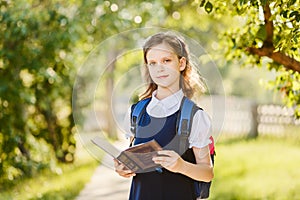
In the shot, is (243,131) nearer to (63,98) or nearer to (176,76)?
(63,98)

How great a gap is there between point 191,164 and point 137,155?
23 centimetres

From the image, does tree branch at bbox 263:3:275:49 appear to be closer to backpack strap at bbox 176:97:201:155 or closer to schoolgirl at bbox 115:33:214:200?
schoolgirl at bbox 115:33:214:200

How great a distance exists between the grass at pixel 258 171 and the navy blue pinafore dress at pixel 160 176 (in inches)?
169

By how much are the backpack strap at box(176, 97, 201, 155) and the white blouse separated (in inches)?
0.7

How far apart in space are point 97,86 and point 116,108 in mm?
156

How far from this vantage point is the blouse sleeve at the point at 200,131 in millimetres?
2721

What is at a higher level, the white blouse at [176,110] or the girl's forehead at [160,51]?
the girl's forehead at [160,51]

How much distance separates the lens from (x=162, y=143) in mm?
2785

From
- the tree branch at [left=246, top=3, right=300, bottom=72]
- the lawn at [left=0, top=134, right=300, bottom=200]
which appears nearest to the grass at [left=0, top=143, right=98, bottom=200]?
the lawn at [left=0, top=134, right=300, bottom=200]

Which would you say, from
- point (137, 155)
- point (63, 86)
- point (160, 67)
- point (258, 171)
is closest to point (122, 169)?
point (137, 155)

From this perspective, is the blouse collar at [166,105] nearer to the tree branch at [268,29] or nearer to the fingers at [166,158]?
the fingers at [166,158]

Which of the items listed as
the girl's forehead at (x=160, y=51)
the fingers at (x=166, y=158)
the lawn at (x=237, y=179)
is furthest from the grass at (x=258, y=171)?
the fingers at (x=166, y=158)

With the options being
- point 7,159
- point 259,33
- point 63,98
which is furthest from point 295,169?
point 259,33

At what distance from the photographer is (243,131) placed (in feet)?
53.1
